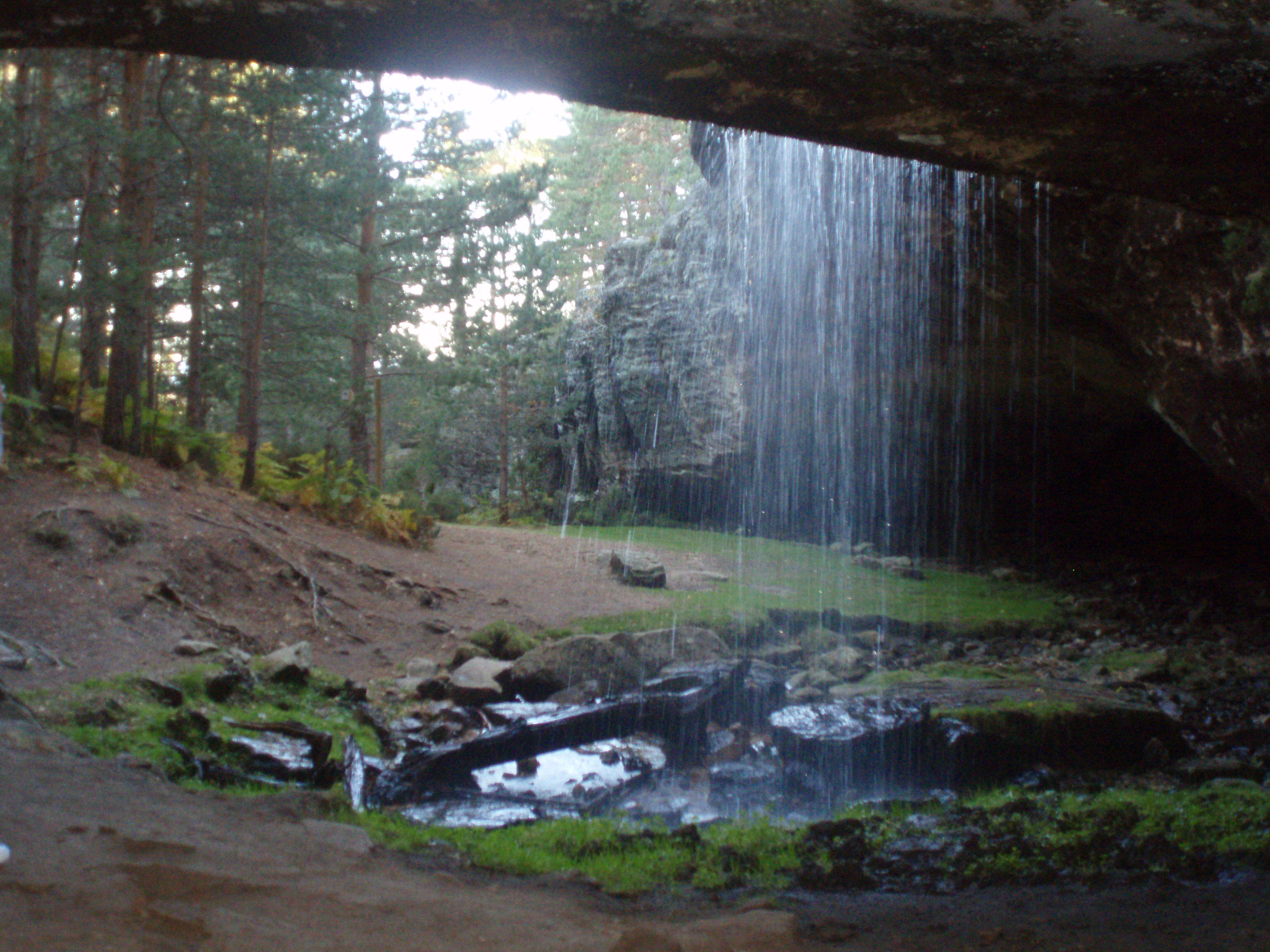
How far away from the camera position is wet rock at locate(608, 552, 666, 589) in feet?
50.5

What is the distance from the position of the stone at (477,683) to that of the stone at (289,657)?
1405 mm

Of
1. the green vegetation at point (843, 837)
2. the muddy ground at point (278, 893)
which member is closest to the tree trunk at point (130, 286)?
the muddy ground at point (278, 893)

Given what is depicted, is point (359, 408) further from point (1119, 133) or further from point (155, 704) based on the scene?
point (1119, 133)

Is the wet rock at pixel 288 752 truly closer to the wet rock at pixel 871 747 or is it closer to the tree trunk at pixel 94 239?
the wet rock at pixel 871 747

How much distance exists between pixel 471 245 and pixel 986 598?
11.4m

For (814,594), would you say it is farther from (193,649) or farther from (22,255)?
(22,255)

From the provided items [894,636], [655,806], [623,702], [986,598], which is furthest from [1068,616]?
[655,806]

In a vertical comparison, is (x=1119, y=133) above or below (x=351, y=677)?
above

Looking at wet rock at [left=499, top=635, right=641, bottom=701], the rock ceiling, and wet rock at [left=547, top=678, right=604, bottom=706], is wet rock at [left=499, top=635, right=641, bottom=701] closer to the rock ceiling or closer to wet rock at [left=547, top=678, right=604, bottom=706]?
wet rock at [left=547, top=678, right=604, bottom=706]

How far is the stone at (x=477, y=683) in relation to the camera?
900 cm

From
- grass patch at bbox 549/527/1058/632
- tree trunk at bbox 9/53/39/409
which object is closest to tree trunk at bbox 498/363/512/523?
grass patch at bbox 549/527/1058/632

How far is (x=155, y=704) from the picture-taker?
21.5ft

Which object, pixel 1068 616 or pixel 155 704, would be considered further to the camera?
pixel 1068 616

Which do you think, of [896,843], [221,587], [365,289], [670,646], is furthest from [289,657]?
[365,289]
